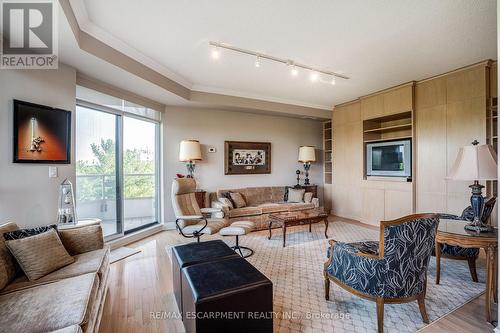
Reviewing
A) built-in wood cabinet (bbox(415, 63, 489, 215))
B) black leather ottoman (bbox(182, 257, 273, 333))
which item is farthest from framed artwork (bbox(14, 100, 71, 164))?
built-in wood cabinet (bbox(415, 63, 489, 215))

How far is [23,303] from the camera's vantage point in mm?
1523

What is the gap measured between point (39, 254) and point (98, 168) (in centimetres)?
209

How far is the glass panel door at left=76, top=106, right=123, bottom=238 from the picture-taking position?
3529mm

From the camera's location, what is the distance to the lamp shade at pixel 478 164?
2.16 m

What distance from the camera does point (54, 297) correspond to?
158 cm

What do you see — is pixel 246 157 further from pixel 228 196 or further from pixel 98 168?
pixel 98 168

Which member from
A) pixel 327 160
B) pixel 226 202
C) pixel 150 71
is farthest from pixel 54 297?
pixel 327 160

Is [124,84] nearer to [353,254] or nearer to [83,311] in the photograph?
[83,311]

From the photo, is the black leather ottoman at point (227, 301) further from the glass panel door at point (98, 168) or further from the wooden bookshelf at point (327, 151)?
the wooden bookshelf at point (327, 151)

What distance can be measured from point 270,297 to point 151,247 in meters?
2.84

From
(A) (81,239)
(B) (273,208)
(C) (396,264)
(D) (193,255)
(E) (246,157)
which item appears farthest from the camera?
(E) (246,157)

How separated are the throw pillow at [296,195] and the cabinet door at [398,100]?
94.8 inches

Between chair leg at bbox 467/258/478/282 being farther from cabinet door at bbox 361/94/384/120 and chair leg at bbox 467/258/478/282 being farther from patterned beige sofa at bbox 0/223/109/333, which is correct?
patterned beige sofa at bbox 0/223/109/333

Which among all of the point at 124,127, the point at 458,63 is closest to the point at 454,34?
the point at 458,63
